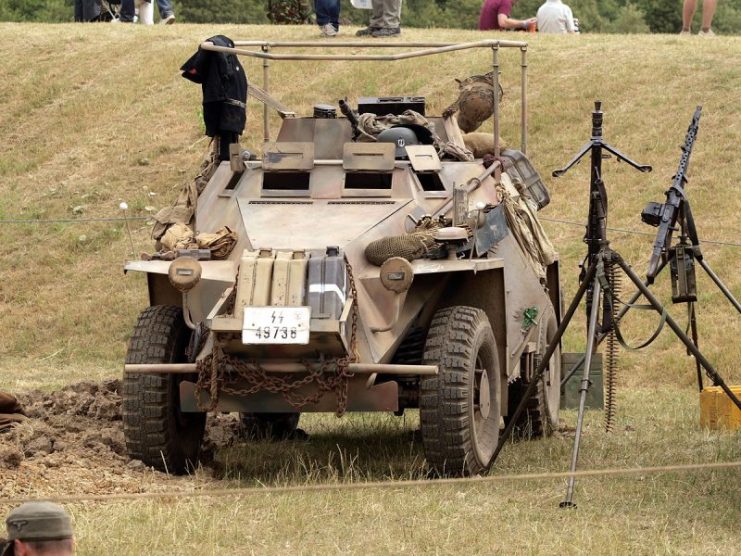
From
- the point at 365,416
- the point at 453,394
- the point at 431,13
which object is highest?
the point at 453,394

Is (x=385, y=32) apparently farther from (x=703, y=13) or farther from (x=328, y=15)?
(x=703, y=13)

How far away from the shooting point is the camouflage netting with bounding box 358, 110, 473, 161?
1184 centimetres

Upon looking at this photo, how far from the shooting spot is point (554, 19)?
95.8 feet

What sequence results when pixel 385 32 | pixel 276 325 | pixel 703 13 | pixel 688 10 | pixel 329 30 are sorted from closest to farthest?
pixel 276 325, pixel 385 32, pixel 688 10, pixel 329 30, pixel 703 13

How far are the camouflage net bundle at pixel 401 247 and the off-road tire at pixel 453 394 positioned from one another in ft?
1.35

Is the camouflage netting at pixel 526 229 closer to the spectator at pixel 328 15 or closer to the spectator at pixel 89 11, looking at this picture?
the spectator at pixel 328 15

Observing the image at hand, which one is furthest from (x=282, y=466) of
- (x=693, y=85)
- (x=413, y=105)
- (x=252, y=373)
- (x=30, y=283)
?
(x=693, y=85)

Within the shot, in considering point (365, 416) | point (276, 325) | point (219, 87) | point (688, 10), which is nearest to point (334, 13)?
point (688, 10)

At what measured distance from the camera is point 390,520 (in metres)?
8.48

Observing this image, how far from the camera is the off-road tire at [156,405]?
9953mm

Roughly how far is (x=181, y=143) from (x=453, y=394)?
15.7 metres

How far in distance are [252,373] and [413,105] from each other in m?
3.84

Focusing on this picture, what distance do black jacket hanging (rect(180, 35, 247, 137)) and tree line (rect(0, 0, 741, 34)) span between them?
1243 inches

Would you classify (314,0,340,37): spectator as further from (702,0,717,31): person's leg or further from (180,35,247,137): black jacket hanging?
(180,35,247,137): black jacket hanging
